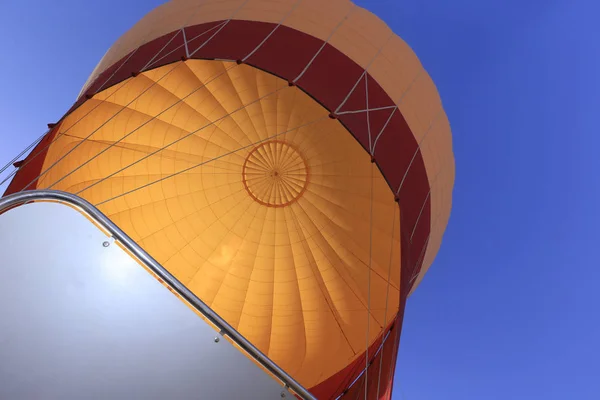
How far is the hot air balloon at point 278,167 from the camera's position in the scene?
5.32m

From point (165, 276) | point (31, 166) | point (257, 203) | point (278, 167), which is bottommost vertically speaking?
point (165, 276)

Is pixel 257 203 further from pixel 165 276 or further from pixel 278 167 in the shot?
pixel 165 276

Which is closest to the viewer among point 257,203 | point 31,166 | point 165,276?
point 165,276

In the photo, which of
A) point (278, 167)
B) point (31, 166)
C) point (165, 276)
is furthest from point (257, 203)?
point (165, 276)

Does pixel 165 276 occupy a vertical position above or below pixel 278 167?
below

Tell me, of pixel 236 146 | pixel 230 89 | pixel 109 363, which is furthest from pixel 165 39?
pixel 109 363

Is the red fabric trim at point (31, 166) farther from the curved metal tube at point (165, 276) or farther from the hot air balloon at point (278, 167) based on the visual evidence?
the curved metal tube at point (165, 276)

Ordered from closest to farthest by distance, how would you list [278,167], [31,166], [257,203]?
[31,166] < [278,167] < [257,203]

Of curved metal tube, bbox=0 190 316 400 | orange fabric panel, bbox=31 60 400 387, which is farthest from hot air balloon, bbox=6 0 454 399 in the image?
curved metal tube, bbox=0 190 316 400

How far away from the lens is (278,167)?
7.55 m

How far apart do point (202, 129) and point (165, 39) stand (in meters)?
2.32

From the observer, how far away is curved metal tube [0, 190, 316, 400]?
1.66m

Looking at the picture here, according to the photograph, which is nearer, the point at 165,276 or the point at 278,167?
the point at 165,276

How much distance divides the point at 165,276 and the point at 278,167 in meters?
5.94
